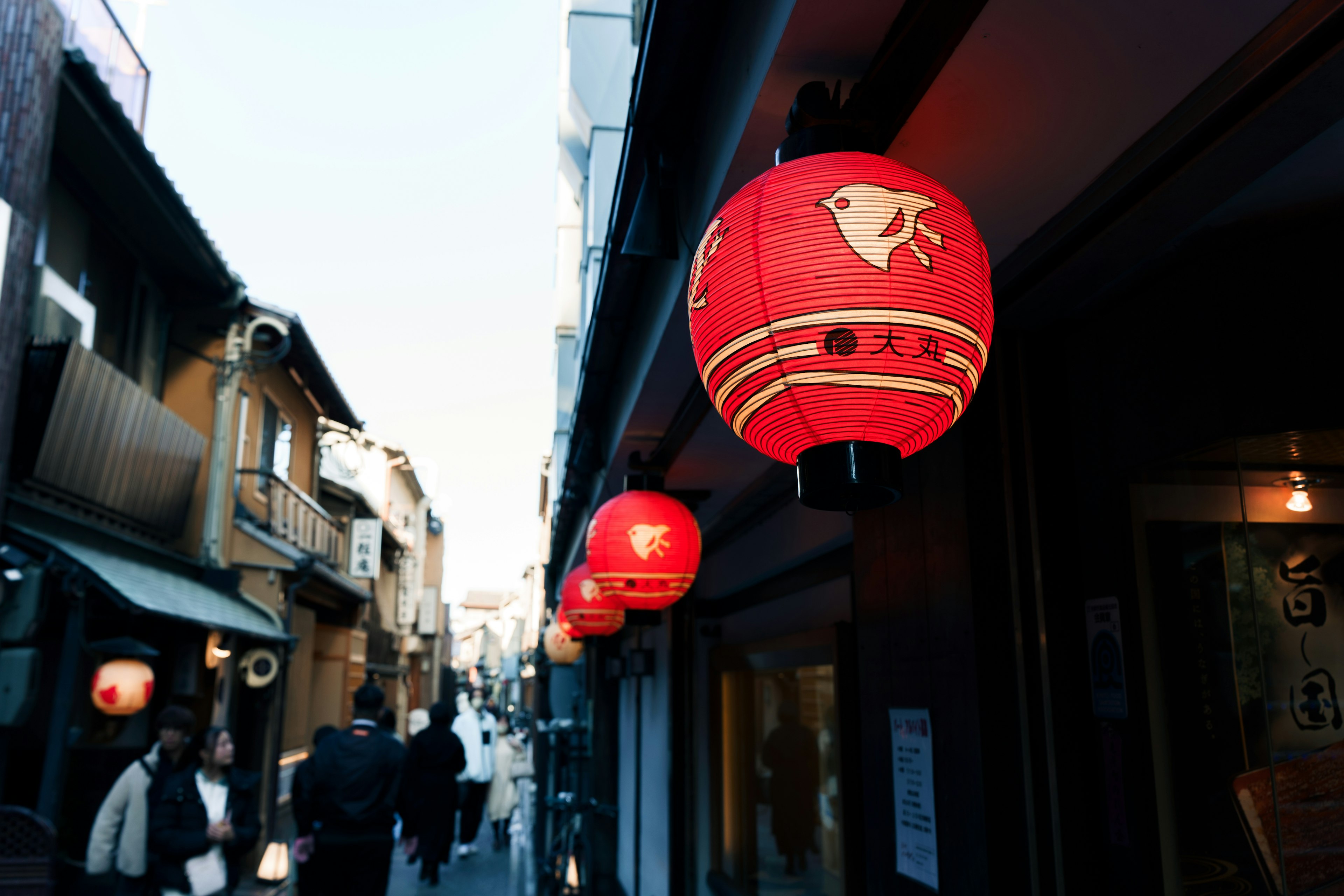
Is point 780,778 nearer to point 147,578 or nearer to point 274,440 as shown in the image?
point 147,578

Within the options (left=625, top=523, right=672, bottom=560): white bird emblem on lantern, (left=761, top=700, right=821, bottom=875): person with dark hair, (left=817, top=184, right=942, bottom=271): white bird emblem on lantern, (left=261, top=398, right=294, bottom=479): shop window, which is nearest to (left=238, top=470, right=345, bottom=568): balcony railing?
(left=261, top=398, right=294, bottom=479): shop window

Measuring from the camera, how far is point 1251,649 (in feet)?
8.99

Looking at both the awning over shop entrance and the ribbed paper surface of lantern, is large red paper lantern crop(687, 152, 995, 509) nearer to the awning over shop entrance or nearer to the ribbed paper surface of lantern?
the ribbed paper surface of lantern

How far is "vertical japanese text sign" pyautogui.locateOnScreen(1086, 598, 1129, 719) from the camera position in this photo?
274 centimetres

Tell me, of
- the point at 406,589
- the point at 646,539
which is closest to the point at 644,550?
the point at 646,539

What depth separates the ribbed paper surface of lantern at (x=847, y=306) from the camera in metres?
1.83

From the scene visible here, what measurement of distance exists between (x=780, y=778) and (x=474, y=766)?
8.44 metres

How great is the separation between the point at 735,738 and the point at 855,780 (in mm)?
2930

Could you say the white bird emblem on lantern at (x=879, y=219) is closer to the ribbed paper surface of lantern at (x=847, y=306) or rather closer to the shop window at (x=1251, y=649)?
the ribbed paper surface of lantern at (x=847, y=306)

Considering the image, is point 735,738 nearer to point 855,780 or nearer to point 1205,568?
point 855,780

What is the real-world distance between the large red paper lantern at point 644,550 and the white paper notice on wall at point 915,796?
1829 millimetres

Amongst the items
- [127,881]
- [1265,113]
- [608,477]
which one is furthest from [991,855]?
[127,881]

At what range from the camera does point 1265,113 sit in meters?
2.11

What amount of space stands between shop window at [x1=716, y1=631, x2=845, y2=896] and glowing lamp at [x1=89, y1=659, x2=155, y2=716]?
19.1 ft
